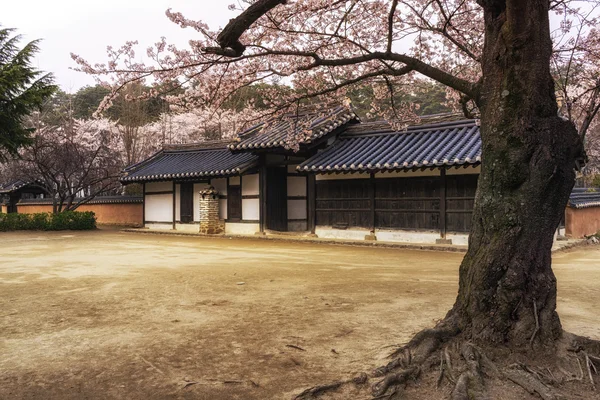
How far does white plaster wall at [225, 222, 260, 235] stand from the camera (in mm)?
18250

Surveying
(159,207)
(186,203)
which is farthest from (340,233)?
(159,207)

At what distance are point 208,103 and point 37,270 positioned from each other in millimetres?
5231

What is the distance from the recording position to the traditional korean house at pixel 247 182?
17.3 metres

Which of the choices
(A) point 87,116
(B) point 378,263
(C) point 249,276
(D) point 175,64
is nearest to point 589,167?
(B) point 378,263

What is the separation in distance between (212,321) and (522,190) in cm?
344

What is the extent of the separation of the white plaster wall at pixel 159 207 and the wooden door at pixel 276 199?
19.4 ft

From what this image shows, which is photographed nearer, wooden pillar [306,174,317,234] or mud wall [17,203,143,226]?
wooden pillar [306,174,317,234]

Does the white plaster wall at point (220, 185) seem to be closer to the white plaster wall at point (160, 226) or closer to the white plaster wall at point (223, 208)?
the white plaster wall at point (223, 208)

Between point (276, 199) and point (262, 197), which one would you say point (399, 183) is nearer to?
point (276, 199)

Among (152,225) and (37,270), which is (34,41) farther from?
(37,270)

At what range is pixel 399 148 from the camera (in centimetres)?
1525

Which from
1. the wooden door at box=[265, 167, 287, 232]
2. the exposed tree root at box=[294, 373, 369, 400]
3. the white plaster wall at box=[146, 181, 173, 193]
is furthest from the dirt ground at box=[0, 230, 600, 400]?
the white plaster wall at box=[146, 181, 173, 193]

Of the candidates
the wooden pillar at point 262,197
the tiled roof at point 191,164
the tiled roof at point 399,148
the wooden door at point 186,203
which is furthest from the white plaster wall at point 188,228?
the tiled roof at point 399,148

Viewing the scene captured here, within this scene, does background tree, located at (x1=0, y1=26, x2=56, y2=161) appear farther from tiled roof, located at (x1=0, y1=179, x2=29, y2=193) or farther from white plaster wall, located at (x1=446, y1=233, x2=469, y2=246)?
white plaster wall, located at (x1=446, y1=233, x2=469, y2=246)
